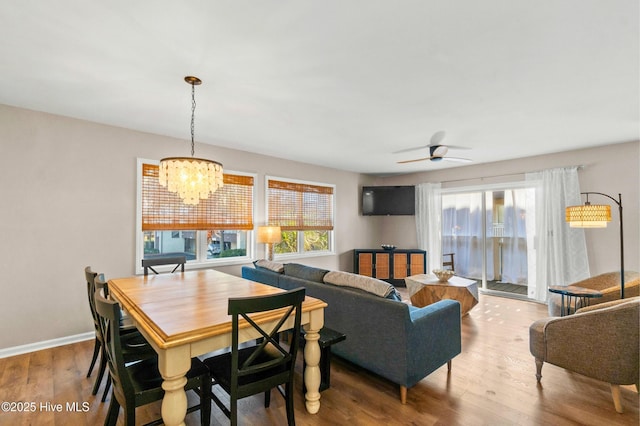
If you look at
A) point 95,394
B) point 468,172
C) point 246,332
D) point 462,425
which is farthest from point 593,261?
point 95,394

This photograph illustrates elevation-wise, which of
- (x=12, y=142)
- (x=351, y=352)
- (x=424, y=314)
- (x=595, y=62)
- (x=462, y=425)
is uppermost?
(x=595, y=62)

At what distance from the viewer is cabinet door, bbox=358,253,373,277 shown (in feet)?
21.1

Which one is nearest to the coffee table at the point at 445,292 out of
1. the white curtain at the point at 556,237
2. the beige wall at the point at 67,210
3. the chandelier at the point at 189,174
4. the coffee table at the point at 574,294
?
the coffee table at the point at 574,294

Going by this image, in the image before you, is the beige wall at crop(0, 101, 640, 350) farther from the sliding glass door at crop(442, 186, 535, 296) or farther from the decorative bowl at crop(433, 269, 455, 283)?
the decorative bowl at crop(433, 269, 455, 283)

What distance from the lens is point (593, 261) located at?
456 cm

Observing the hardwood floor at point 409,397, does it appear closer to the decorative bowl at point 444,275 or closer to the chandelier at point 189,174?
the decorative bowl at point 444,275

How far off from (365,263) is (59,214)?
5110mm

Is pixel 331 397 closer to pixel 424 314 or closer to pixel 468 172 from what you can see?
pixel 424 314

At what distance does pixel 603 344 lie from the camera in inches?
86.5

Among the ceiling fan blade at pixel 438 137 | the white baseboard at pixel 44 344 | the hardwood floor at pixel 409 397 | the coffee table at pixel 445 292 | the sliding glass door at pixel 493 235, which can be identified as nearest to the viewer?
the hardwood floor at pixel 409 397

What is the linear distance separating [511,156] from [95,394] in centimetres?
628

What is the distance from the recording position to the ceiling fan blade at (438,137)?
152 inches

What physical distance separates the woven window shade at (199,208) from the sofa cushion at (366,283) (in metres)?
2.41

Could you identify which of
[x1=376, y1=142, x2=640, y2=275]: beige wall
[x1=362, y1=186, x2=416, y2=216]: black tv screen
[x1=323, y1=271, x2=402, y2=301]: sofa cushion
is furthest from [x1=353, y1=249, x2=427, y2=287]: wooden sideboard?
[x1=323, y1=271, x2=402, y2=301]: sofa cushion
